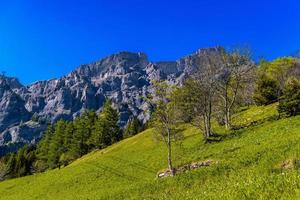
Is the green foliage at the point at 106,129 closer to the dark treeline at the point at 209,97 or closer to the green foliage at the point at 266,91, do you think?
the dark treeline at the point at 209,97

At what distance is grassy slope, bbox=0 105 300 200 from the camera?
13841 mm

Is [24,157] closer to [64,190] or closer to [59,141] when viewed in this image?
[59,141]

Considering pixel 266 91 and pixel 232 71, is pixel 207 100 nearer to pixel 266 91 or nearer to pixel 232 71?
pixel 232 71

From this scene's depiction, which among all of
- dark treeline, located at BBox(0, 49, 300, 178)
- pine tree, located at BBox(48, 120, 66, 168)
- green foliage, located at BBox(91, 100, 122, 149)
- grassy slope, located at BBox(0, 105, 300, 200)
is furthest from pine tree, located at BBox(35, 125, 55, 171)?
grassy slope, located at BBox(0, 105, 300, 200)

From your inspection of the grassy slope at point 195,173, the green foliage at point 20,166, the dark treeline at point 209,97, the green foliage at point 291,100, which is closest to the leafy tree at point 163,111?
the dark treeline at point 209,97

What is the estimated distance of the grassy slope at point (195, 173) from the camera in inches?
545

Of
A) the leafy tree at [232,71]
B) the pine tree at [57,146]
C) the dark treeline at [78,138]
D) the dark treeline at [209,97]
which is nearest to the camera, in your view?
the dark treeline at [209,97]

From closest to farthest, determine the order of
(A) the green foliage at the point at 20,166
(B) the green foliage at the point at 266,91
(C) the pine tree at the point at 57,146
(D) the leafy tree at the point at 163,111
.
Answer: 1. (D) the leafy tree at the point at 163,111
2. (B) the green foliage at the point at 266,91
3. (C) the pine tree at the point at 57,146
4. (A) the green foliage at the point at 20,166

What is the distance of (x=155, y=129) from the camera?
157 feet

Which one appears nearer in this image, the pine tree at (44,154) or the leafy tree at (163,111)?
the leafy tree at (163,111)

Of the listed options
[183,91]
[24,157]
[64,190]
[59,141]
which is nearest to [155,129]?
[183,91]

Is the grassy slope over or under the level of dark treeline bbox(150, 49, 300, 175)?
under

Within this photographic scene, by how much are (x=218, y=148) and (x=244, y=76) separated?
22.0 m

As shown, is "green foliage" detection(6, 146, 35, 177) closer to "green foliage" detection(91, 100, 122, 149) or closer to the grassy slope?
"green foliage" detection(91, 100, 122, 149)
